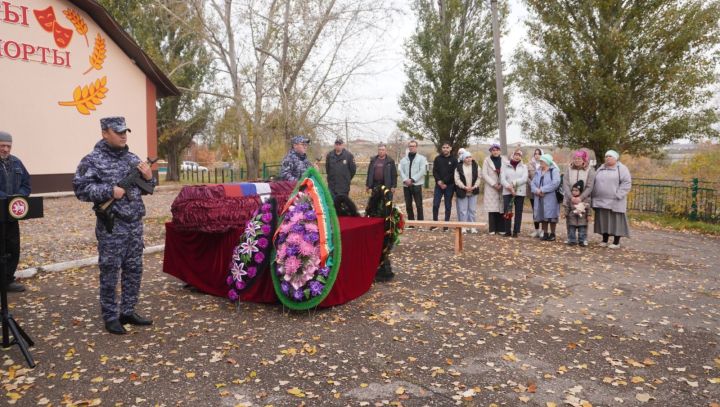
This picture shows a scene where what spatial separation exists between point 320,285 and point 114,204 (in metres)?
1.95

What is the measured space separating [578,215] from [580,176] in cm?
70

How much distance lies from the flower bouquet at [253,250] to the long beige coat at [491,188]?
5.89 m

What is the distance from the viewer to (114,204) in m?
4.20

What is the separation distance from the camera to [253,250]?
5004mm

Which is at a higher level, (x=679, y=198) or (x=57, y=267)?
(x=679, y=198)

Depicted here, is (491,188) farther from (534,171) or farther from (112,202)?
(112,202)

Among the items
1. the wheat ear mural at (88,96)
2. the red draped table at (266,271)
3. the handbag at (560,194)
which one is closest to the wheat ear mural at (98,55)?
the wheat ear mural at (88,96)

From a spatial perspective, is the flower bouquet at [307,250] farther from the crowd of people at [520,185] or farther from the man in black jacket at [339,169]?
the man in black jacket at [339,169]

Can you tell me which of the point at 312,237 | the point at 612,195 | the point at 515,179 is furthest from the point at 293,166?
the point at 612,195

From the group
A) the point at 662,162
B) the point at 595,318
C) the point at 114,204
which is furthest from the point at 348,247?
the point at 662,162

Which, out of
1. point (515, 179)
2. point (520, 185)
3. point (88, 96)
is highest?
point (88, 96)

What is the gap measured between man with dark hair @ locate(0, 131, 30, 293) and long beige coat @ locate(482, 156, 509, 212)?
757 centimetres

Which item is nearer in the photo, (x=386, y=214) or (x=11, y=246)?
(x=11, y=246)

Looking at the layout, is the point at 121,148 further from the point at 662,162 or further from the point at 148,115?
the point at 662,162
